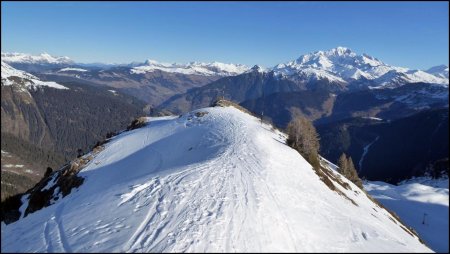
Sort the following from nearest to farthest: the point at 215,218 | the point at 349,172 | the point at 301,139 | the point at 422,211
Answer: the point at 215,218 → the point at 301,139 → the point at 422,211 → the point at 349,172

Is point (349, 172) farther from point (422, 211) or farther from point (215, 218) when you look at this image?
point (215, 218)

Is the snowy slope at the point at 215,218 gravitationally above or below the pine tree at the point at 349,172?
above

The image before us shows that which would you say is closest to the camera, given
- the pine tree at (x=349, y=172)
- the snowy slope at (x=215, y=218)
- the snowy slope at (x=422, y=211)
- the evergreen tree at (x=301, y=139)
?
the snowy slope at (x=215, y=218)

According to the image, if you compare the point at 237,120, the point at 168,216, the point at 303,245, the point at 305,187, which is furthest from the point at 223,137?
the point at 303,245

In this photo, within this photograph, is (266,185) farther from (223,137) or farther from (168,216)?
(223,137)

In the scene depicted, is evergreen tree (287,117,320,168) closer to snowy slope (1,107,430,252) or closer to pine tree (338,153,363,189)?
snowy slope (1,107,430,252)

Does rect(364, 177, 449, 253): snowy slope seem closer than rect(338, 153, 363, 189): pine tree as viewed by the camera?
Yes

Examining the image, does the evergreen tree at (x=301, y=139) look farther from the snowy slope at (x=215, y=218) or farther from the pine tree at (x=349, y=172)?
the pine tree at (x=349, y=172)

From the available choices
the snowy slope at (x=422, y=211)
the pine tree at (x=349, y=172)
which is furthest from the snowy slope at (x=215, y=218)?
the pine tree at (x=349, y=172)

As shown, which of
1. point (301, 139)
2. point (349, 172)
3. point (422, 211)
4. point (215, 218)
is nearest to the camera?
point (215, 218)

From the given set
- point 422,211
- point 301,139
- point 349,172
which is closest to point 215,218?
point 301,139

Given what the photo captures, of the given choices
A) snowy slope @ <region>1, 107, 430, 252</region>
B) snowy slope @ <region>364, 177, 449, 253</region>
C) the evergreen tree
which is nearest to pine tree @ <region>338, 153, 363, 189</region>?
snowy slope @ <region>364, 177, 449, 253</region>

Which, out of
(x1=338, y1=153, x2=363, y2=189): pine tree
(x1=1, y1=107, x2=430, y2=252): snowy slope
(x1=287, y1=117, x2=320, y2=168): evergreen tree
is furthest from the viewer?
(x1=338, y1=153, x2=363, y2=189): pine tree
